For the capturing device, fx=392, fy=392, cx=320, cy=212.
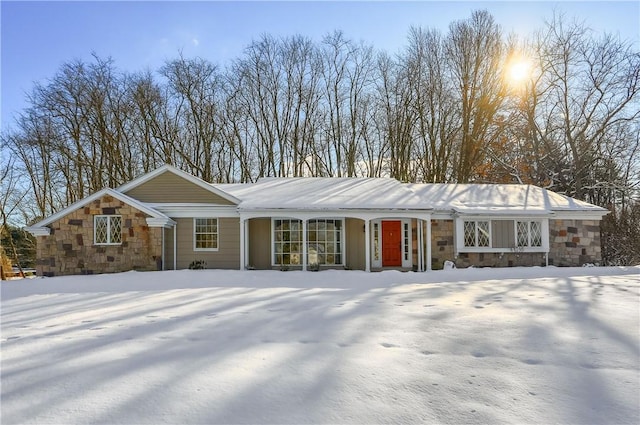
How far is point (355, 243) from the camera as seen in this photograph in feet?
46.6

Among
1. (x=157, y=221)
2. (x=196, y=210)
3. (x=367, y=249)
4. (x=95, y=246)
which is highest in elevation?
(x=196, y=210)

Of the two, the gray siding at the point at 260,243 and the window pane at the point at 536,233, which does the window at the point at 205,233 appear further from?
the window pane at the point at 536,233

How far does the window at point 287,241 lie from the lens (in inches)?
554

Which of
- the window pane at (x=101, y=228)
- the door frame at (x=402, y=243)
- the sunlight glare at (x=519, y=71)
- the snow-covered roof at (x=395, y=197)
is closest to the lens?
the window pane at (x=101, y=228)

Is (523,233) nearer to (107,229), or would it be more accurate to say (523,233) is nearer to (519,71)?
(519,71)

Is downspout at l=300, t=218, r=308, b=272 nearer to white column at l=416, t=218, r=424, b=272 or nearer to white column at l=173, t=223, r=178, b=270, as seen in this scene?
white column at l=416, t=218, r=424, b=272

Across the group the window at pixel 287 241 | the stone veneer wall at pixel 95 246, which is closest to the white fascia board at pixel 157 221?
the stone veneer wall at pixel 95 246

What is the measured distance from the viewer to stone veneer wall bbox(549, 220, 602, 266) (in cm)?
1500

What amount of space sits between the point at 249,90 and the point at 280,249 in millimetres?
→ 14889

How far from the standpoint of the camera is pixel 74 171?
22.9 m

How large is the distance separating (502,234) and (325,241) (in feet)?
21.7

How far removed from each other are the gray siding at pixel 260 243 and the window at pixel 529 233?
30.6 ft

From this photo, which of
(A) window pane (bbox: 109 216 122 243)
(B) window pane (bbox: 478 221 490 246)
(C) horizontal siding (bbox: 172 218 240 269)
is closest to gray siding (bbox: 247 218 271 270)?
(C) horizontal siding (bbox: 172 218 240 269)

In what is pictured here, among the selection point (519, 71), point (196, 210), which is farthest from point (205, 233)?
point (519, 71)
